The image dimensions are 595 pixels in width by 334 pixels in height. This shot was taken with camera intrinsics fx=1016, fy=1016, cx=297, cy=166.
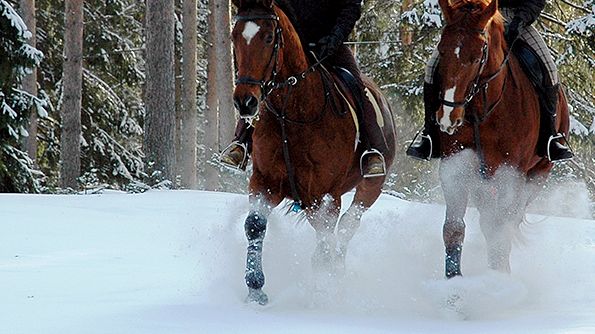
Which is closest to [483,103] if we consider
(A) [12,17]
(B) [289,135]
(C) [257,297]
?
(B) [289,135]

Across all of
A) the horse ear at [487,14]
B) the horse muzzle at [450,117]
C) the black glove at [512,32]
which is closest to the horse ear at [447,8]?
the horse ear at [487,14]

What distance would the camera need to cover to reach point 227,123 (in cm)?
2416

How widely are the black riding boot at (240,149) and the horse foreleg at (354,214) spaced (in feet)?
3.61

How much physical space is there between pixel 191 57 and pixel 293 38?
58.2 ft

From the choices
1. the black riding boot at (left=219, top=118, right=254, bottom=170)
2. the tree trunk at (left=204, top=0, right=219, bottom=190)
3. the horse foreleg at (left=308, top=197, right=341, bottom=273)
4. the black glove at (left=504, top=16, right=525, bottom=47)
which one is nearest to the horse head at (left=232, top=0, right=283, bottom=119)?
the black riding boot at (left=219, top=118, right=254, bottom=170)

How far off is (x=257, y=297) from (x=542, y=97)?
297cm

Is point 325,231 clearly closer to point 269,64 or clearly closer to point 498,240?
point 498,240

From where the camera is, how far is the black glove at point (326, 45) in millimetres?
8344

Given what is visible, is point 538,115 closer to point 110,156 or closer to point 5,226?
point 5,226

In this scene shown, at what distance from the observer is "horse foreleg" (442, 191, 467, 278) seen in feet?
25.1

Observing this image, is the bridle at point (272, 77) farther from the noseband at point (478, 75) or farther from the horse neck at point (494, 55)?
the horse neck at point (494, 55)

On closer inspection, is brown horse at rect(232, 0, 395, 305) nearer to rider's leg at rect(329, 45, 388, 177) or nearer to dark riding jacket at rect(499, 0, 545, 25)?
rider's leg at rect(329, 45, 388, 177)

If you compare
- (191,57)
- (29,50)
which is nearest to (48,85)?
(191,57)

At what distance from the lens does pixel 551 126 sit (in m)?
8.48
